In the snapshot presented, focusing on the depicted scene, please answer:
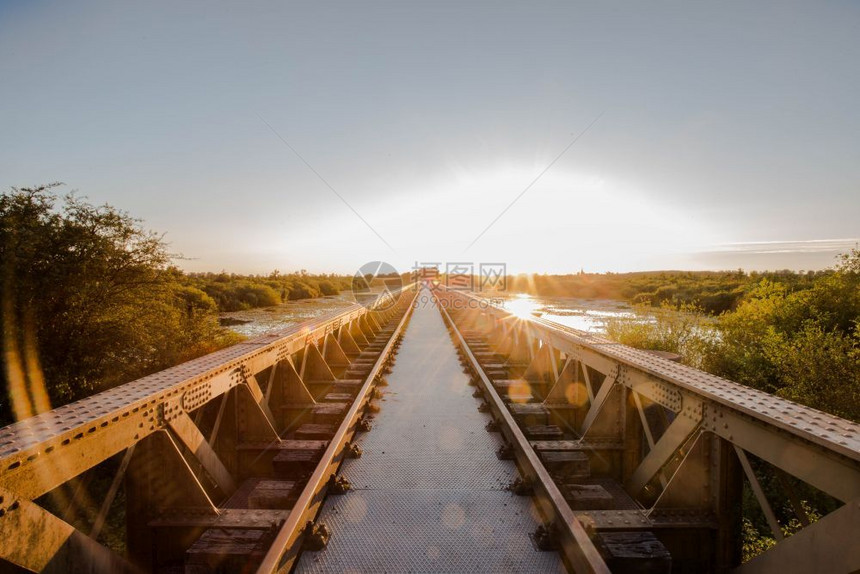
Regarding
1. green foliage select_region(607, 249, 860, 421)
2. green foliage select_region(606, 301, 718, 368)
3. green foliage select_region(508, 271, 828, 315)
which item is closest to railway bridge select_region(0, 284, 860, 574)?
green foliage select_region(607, 249, 860, 421)

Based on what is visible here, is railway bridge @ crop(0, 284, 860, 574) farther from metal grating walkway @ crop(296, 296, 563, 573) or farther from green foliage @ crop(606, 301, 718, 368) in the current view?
green foliage @ crop(606, 301, 718, 368)

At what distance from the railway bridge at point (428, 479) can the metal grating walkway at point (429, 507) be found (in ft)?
0.06

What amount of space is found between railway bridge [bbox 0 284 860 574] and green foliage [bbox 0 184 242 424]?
11.1ft

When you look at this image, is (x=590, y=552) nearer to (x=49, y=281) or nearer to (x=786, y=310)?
(x=49, y=281)

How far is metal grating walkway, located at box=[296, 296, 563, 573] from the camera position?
283cm

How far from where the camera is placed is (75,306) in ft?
27.6

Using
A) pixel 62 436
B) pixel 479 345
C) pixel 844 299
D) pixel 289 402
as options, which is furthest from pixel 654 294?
pixel 62 436

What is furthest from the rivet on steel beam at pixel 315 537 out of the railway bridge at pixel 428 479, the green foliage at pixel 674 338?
the green foliage at pixel 674 338

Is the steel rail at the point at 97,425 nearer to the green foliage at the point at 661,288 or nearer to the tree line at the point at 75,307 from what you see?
the tree line at the point at 75,307

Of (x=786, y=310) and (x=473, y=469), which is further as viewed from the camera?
(x=786, y=310)

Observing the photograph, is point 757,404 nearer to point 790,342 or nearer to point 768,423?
point 768,423

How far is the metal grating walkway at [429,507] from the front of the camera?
2826mm

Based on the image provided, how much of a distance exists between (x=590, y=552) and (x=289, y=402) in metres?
4.50

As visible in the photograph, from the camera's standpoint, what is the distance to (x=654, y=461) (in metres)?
3.57
